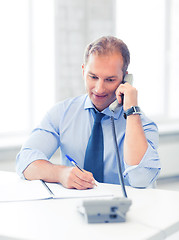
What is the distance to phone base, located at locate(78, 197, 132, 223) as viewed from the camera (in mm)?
1008

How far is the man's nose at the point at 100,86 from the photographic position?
1.68m

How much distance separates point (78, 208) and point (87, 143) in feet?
2.37

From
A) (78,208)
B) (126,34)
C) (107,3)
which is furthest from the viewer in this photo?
(126,34)

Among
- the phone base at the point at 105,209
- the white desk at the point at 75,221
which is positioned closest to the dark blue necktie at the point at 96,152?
the white desk at the point at 75,221

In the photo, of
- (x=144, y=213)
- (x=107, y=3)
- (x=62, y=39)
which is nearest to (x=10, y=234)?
(x=144, y=213)

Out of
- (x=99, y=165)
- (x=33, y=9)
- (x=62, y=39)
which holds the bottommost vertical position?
(x=99, y=165)

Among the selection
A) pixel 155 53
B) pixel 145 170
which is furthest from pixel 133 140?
pixel 155 53

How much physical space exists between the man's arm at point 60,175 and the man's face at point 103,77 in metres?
0.37

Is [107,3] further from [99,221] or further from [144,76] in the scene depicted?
[99,221]

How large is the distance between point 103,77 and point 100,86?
0.13ft

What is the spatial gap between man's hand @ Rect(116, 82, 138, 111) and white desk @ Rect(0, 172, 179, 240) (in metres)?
0.50


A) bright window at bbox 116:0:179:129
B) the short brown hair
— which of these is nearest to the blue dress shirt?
the short brown hair

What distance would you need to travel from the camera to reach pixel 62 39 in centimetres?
315

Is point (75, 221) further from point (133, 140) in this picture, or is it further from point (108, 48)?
point (108, 48)
